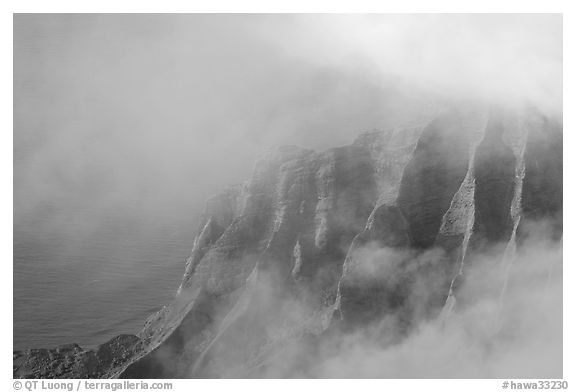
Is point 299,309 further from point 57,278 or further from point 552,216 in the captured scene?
point 57,278

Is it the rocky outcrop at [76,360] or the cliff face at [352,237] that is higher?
the cliff face at [352,237]

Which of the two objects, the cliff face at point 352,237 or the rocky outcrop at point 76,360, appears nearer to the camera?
the cliff face at point 352,237

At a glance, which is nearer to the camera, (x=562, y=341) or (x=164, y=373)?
(x=562, y=341)

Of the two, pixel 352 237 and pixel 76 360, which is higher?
pixel 352 237

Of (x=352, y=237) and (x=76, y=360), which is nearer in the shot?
(x=352, y=237)

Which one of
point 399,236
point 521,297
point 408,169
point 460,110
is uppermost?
point 460,110

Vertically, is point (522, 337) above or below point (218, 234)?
below
